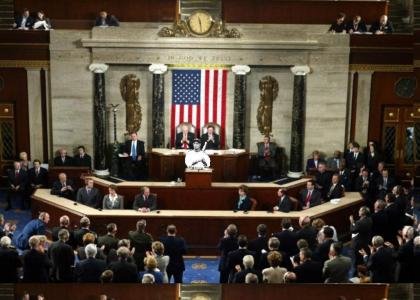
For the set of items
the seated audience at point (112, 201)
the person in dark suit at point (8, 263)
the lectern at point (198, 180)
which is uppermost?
the lectern at point (198, 180)

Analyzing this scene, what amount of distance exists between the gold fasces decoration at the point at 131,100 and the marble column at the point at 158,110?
0.63 m

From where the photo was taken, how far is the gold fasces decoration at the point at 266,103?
2000 cm

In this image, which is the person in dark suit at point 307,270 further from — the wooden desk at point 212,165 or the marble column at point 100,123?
the marble column at point 100,123

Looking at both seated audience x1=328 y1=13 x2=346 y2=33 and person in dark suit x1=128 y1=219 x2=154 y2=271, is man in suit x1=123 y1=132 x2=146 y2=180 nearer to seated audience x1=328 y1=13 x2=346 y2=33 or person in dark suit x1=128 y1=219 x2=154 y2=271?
seated audience x1=328 y1=13 x2=346 y2=33

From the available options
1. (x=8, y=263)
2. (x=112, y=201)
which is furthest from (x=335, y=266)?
(x=112, y=201)

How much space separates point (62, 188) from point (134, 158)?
326cm

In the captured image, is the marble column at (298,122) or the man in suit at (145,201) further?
the marble column at (298,122)

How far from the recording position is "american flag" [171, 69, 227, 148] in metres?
19.7

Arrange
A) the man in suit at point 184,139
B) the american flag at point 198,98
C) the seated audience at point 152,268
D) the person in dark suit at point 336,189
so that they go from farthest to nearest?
the american flag at point 198,98 → the man in suit at point 184,139 → the person in dark suit at point 336,189 → the seated audience at point 152,268

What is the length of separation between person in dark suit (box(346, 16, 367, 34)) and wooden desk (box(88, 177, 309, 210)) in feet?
18.6

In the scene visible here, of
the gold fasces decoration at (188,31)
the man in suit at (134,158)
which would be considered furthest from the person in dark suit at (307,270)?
the gold fasces decoration at (188,31)

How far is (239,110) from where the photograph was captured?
19.6m

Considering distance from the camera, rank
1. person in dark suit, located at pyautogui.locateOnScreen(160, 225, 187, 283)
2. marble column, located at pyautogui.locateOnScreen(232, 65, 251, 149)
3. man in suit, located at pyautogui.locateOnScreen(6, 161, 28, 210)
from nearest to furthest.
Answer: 1. person in dark suit, located at pyautogui.locateOnScreen(160, 225, 187, 283)
2. man in suit, located at pyautogui.locateOnScreen(6, 161, 28, 210)
3. marble column, located at pyautogui.locateOnScreen(232, 65, 251, 149)

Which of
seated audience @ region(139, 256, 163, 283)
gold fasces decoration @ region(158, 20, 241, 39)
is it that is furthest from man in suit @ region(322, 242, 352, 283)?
gold fasces decoration @ region(158, 20, 241, 39)
